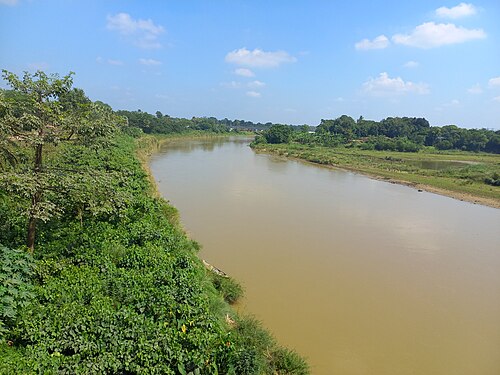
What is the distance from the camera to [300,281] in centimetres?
1146

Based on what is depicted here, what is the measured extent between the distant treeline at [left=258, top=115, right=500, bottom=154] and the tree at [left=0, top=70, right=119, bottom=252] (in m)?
66.3

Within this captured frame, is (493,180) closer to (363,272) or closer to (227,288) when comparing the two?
(363,272)

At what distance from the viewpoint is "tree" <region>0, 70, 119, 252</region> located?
253 inches

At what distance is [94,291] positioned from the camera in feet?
20.1

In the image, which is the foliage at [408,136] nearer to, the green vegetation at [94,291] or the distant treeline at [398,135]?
the distant treeline at [398,135]

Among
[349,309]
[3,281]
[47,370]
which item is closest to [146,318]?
[47,370]

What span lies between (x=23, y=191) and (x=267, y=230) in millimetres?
11522

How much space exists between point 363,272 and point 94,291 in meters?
9.55

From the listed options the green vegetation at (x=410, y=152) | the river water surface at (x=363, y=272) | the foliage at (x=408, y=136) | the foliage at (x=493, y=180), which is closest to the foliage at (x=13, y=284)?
the river water surface at (x=363, y=272)

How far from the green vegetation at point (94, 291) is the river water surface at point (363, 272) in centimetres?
213

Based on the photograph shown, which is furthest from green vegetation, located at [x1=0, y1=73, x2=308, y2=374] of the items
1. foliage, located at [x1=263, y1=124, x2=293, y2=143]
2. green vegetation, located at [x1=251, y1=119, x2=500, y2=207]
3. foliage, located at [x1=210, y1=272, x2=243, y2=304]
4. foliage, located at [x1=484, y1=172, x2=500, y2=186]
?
foliage, located at [x1=263, y1=124, x2=293, y2=143]

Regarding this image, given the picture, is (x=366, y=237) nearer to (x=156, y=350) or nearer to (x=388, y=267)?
(x=388, y=267)

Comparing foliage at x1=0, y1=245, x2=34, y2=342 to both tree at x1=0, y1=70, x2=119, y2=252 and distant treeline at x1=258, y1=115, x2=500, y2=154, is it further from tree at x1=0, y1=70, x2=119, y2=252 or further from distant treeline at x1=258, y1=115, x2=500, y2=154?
distant treeline at x1=258, y1=115, x2=500, y2=154

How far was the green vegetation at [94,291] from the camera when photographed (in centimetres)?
491
